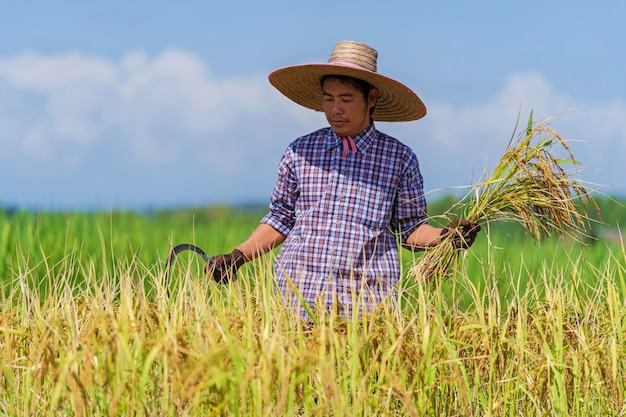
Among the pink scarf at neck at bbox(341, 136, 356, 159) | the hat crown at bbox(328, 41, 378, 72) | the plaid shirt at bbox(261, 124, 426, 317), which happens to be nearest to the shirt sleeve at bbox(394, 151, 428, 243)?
the plaid shirt at bbox(261, 124, 426, 317)

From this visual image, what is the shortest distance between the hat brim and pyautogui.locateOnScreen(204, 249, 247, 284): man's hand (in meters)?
0.76

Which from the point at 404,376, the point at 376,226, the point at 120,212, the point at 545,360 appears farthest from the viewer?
the point at 120,212

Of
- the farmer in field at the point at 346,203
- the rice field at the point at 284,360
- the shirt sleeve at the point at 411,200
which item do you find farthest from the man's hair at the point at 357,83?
the rice field at the point at 284,360

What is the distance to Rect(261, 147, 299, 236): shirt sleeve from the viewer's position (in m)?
3.30

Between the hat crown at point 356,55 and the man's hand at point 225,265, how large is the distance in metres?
0.89

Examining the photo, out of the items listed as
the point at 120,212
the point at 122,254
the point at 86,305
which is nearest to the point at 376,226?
the point at 86,305

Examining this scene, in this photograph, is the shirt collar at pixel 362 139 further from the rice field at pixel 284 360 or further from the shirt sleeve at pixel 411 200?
the rice field at pixel 284 360

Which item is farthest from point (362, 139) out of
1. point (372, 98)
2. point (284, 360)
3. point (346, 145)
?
point (284, 360)

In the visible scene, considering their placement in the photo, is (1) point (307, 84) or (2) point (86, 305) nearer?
(2) point (86, 305)

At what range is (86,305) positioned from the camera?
125 inches

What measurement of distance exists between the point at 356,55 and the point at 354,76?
87 millimetres

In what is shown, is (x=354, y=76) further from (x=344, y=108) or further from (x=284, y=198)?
(x=284, y=198)

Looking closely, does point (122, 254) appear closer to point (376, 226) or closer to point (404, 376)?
point (376, 226)

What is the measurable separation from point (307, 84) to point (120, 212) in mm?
5138
